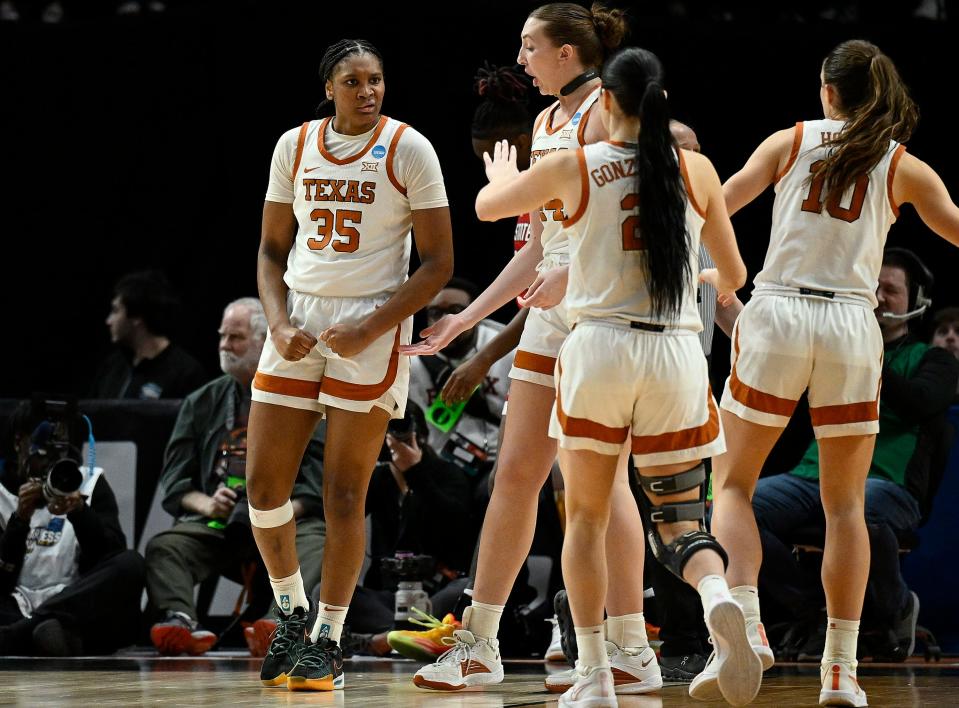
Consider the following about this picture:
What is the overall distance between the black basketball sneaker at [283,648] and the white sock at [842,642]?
59.9 inches

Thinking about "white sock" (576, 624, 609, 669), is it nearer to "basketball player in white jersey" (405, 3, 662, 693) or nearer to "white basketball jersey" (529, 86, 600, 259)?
"basketball player in white jersey" (405, 3, 662, 693)

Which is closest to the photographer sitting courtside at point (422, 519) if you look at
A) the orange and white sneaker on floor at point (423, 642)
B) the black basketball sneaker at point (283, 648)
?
the orange and white sneaker on floor at point (423, 642)

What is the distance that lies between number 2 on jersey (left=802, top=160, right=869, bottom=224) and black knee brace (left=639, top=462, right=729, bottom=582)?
795 millimetres

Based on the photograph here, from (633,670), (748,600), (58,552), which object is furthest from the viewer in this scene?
(58,552)

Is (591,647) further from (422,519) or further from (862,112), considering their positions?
(422,519)

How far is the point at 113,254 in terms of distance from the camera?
29.6 ft

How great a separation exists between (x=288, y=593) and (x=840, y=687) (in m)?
1.64

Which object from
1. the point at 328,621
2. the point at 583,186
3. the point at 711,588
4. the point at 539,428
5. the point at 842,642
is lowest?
the point at 328,621

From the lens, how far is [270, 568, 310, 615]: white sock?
420cm

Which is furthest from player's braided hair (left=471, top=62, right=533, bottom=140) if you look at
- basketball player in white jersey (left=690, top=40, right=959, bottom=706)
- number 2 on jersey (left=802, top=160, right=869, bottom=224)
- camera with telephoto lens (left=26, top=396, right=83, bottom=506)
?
camera with telephoto lens (left=26, top=396, right=83, bottom=506)

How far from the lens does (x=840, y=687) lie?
3.50 metres

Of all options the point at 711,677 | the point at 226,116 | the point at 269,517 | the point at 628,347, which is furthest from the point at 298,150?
the point at 226,116

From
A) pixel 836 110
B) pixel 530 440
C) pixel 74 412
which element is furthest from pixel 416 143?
pixel 74 412

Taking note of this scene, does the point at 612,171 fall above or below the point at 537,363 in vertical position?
above
